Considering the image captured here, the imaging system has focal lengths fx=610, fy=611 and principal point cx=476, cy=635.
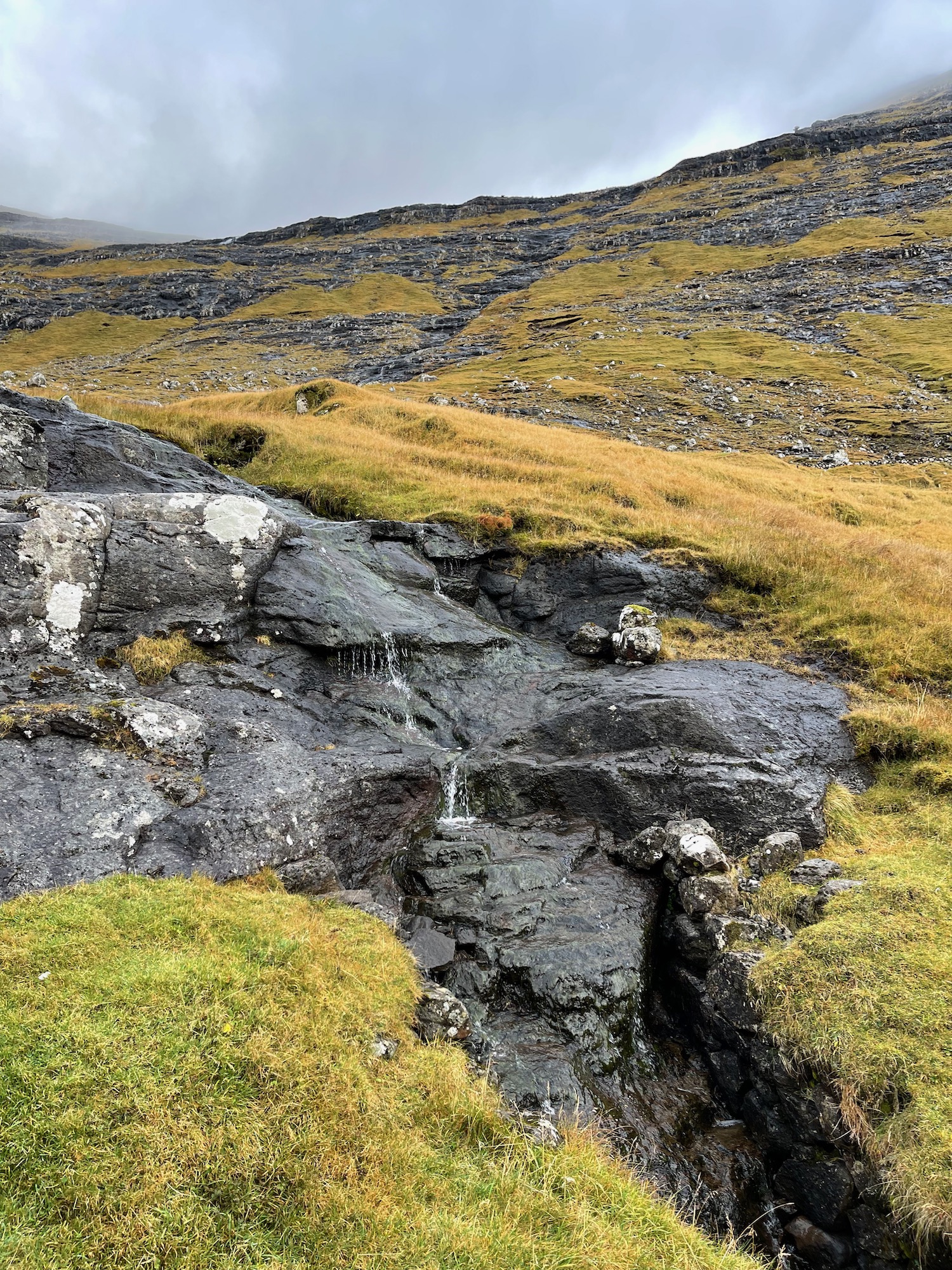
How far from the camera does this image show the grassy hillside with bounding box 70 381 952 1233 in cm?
705

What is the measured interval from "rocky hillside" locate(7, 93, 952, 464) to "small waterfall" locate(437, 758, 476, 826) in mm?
42296

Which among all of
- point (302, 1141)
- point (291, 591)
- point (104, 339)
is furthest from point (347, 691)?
point (104, 339)

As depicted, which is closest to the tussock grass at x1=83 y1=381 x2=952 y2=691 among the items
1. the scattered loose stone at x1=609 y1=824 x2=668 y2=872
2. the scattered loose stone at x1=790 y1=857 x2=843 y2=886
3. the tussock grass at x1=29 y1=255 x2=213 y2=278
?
the scattered loose stone at x1=790 y1=857 x2=843 y2=886

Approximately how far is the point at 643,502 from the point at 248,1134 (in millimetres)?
23819

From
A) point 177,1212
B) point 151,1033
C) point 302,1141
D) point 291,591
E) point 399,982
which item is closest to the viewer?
point 177,1212

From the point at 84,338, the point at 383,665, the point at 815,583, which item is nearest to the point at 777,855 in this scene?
the point at 383,665

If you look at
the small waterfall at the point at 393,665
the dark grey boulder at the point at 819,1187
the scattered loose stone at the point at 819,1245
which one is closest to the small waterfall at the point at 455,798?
the small waterfall at the point at 393,665

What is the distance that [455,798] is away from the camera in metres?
12.9

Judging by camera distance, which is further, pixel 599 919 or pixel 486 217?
pixel 486 217

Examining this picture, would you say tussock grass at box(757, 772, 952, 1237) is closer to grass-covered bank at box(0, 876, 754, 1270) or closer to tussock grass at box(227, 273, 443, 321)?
grass-covered bank at box(0, 876, 754, 1270)

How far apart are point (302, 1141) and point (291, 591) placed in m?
11.9

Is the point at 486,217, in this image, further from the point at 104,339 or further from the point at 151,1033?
the point at 151,1033

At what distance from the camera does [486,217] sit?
611ft

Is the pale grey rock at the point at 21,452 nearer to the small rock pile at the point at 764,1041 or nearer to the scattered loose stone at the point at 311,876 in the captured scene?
the scattered loose stone at the point at 311,876
